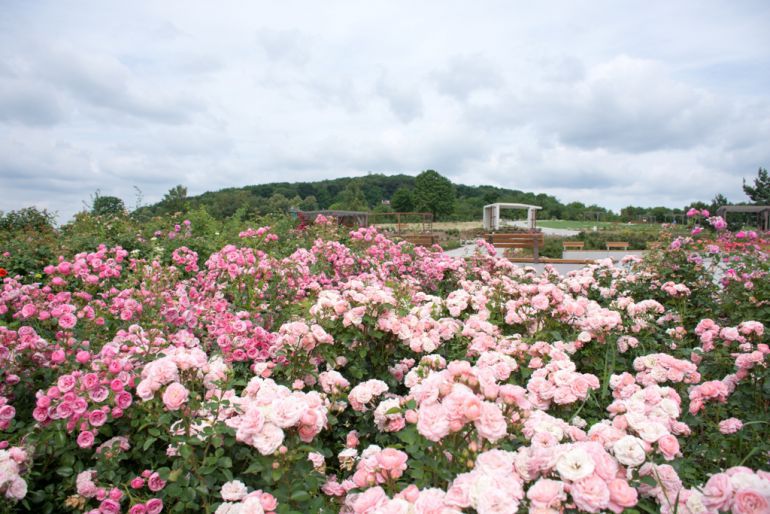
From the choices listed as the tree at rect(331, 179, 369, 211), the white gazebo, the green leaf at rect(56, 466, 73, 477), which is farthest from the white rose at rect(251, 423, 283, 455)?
the tree at rect(331, 179, 369, 211)

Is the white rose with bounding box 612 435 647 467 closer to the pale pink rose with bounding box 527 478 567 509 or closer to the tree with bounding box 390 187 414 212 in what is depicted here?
the pale pink rose with bounding box 527 478 567 509

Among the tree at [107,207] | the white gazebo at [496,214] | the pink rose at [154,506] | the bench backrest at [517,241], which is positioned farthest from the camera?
the white gazebo at [496,214]

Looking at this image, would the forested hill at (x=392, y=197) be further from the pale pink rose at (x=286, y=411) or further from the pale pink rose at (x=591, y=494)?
the pale pink rose at (x=591, y=494)

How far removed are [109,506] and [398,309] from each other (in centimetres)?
157

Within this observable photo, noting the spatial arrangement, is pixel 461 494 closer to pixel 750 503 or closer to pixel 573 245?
pixel 750 503

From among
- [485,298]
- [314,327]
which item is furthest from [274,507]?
[485,298]

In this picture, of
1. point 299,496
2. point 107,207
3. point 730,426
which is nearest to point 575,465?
point 299,496

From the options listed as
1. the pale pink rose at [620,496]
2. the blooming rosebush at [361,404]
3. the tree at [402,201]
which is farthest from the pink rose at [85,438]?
the tree at [402,201]

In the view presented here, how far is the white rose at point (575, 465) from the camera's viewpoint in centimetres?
104

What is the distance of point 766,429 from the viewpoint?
2.22 meters

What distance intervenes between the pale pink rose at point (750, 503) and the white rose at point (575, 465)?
28cm

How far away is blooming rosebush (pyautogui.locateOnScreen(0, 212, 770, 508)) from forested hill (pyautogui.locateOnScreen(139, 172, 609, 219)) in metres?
A: 35.1

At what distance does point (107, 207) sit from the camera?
1127cm

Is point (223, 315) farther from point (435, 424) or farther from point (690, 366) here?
point (690, 366)
